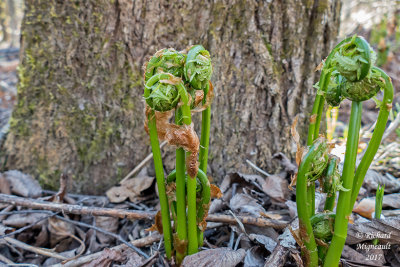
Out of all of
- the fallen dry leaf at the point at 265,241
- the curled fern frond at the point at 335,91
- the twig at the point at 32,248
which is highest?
the curled fern frond at the point at 335,91

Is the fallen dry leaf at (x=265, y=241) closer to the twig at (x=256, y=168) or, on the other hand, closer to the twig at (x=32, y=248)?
the twig at (x=256, y=168)

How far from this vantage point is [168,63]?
104 cm

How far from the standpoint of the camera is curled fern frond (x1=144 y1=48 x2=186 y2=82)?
3.40 feet

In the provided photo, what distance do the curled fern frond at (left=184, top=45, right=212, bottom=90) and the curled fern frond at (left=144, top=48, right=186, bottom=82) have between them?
43 mm

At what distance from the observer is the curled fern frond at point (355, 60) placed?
2.77ft

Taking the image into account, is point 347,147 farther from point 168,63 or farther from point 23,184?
point 23,184

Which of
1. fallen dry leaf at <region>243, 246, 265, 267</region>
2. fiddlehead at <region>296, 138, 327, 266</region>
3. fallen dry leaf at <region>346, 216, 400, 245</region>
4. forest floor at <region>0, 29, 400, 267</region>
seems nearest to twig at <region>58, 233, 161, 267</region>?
forest floor at <region>0, 29, 400, 267</region>


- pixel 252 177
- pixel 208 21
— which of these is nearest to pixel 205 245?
pixel 252 177

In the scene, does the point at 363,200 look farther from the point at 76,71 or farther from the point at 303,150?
the point at 76,71

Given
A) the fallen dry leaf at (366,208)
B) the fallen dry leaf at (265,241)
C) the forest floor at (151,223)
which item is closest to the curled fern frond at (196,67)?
the forest floor at (151,223)

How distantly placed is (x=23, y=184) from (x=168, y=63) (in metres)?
1.34

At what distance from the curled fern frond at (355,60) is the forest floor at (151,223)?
1.55ft

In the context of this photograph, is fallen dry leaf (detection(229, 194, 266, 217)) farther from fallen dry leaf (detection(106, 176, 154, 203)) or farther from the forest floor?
fallen dry leaf (detection(106, 176, 154, 203))

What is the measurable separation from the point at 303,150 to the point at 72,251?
1185mm
